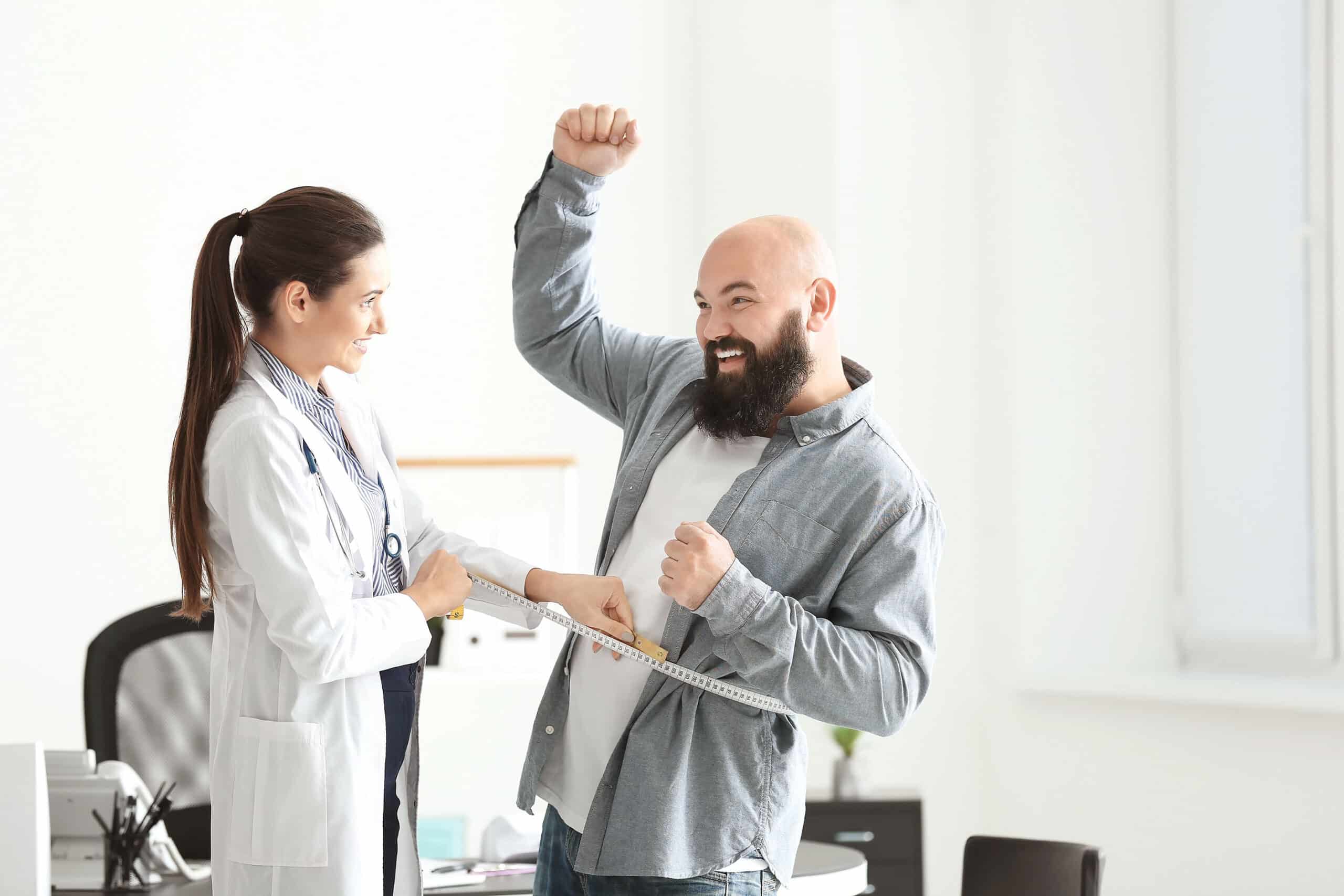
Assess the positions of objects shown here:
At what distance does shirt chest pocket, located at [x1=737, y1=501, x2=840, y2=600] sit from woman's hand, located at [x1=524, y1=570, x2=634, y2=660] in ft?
0.66

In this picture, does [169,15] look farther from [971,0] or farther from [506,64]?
[971,0]

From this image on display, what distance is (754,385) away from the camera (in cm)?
214

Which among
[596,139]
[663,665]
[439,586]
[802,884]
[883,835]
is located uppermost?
[596,139]

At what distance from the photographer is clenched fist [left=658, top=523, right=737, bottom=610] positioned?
6.13 feet

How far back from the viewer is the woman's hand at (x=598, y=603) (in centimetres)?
209

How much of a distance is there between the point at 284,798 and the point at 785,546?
787 mm

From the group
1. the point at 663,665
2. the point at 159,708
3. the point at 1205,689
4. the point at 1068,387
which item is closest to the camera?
the point at 663,665

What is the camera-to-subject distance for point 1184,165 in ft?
15.5

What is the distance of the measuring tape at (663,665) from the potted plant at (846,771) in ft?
8.05

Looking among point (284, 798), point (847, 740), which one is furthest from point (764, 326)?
point (847, 740)

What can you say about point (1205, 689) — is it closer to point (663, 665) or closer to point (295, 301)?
point (663, 665)

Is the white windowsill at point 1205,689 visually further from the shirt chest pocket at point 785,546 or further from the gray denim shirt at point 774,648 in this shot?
the shirt chest pocket at point 785,546

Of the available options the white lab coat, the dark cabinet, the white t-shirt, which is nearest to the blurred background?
the dark cabinet

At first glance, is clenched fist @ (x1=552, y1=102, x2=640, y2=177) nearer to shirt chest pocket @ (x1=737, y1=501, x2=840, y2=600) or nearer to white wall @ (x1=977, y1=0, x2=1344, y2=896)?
shirt chest pocket @ (x1=737, y1=501, x2=840, y2=600)
